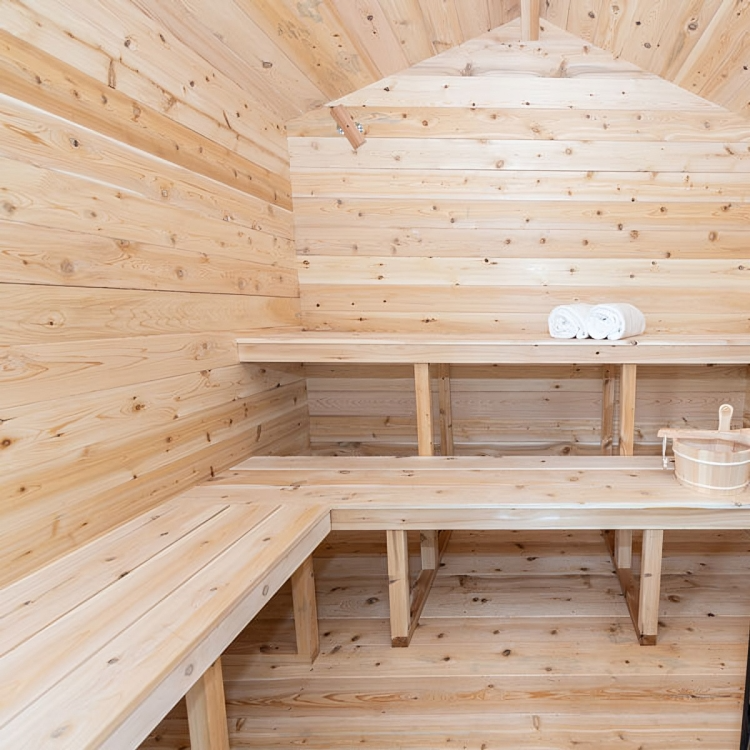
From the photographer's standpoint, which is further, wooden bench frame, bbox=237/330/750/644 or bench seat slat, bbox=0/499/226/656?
wooden bench frame, bbox=237/330/750/644

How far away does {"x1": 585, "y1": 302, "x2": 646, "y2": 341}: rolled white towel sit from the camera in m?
1.95

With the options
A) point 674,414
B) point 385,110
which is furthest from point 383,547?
point 385,110

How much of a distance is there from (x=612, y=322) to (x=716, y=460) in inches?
26.8

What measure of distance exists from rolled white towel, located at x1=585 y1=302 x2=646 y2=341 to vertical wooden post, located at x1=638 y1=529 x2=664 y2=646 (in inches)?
29.5

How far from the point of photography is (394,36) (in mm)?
2109

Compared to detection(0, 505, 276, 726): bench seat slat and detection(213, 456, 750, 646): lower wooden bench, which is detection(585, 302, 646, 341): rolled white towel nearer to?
detection(213, 456, 750, 646): lower wooden bench

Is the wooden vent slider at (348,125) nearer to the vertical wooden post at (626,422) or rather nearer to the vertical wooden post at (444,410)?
the vertical wooden post at (444,410)

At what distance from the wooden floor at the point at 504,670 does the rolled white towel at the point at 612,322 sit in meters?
0.98

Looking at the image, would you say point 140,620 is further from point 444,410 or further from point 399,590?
point 444,410

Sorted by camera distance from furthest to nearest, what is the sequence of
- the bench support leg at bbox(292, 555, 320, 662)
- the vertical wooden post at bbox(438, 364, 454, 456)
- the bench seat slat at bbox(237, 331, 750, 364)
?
the vertical wooden post at bbox(438, 364, 454, 456), the bench seat slat at bbox(237, 331, 750, 364), the bench support leg at bbox(292, 555, 320, 662)

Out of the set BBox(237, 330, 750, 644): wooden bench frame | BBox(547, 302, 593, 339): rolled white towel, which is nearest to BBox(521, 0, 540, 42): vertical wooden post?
BBox(547, 302, 593, 339): rolled white towel

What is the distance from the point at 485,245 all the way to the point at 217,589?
197cm

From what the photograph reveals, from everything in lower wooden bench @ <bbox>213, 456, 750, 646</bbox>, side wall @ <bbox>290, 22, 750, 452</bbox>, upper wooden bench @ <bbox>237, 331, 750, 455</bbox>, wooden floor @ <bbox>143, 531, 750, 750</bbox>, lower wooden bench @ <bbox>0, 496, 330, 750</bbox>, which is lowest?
wooden floor @ <bbox>143, 531, 750, 750</bbox>

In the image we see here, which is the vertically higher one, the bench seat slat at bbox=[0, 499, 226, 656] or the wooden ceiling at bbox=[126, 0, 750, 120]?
the wooden ceiling at bbox=[126, 0, 750, 120]
